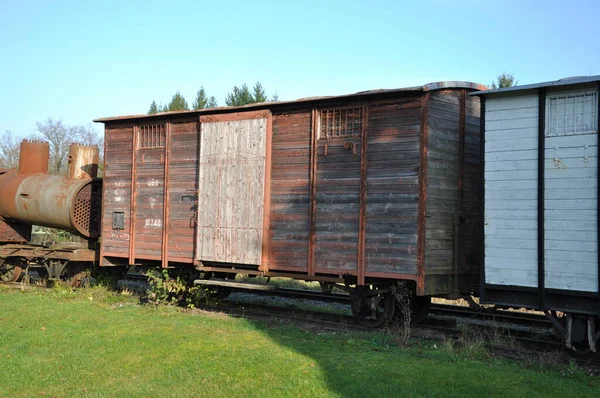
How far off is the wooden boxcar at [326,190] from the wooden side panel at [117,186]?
61cm

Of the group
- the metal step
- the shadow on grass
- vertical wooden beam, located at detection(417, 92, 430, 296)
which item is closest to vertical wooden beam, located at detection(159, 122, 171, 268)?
the metal step

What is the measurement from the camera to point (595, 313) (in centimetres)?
797

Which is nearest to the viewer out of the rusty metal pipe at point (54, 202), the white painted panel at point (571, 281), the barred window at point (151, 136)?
the white painted panel at point (571, 281)

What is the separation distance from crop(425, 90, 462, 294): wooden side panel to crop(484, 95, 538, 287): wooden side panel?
1.02m

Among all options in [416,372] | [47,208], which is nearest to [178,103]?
[47,208]

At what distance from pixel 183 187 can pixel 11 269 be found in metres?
7.39

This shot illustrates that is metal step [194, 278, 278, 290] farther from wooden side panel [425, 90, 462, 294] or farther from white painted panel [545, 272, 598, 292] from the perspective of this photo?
white painted panel [545, 272, 598, 292]

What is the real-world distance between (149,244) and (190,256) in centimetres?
139

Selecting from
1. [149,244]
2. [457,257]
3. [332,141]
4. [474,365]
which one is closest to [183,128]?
[149,244]

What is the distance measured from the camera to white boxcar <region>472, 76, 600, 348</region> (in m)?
8.18

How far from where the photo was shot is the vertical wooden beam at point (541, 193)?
8.46 m

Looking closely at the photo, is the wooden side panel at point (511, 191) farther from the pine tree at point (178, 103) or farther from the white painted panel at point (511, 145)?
the pine tree at point (178, 103)

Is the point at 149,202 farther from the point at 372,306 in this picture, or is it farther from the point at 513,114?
the point at 513,114

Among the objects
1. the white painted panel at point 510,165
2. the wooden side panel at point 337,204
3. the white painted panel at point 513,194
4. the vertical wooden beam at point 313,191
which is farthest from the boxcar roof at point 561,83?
Answer: the vertical wooden beam at point 313,191
